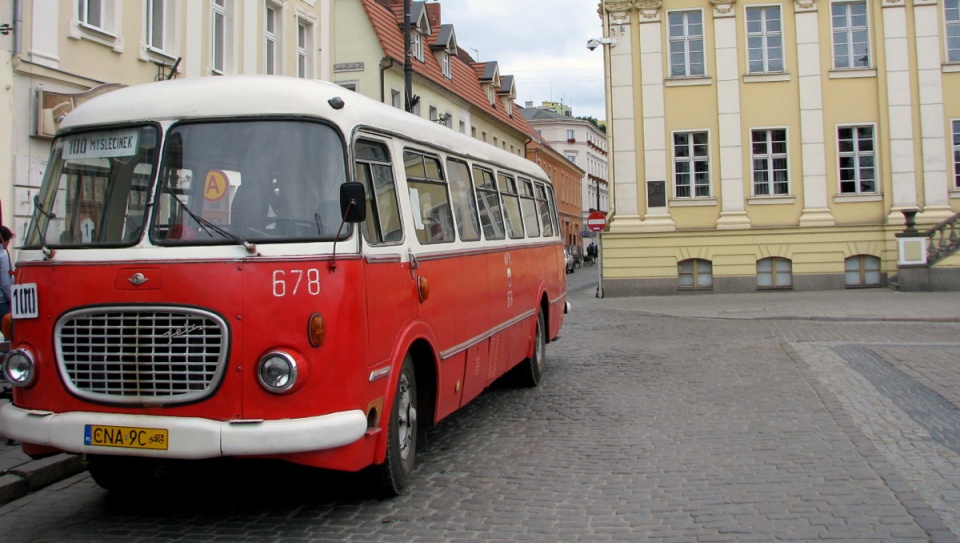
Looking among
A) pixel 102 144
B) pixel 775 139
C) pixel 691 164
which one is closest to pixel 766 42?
pixel 775 139

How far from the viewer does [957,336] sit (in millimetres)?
15391

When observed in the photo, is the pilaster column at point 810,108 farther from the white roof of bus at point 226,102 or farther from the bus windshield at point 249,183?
the bus windshield at point 249,183

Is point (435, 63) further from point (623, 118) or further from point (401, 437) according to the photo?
point (401, 437)

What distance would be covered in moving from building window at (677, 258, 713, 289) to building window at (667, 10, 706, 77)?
230 inches

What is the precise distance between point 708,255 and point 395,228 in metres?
22.6

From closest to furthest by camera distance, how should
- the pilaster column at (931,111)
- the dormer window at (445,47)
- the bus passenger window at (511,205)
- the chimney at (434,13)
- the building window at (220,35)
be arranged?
1. the bus passenger window at (511,205)
2. the building window at (220,35)
3. the pilaster column at (931,111)
4. the dormer window at (445,47)
5. the chimney at (434,13)

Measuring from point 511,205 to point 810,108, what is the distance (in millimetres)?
Result: 20273

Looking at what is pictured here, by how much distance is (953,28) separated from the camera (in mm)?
27297

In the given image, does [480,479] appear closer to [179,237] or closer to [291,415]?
[291,415]

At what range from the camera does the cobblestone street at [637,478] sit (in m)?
5.41

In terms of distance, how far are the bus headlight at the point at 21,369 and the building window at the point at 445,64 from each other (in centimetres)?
3947

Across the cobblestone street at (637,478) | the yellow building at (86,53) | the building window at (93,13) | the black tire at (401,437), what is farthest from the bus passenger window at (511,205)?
the building window at (93,13)

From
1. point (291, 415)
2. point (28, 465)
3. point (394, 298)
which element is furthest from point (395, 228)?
point (28, 465)

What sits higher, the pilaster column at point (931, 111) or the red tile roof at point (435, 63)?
the red tile roof at point (435, 63)
